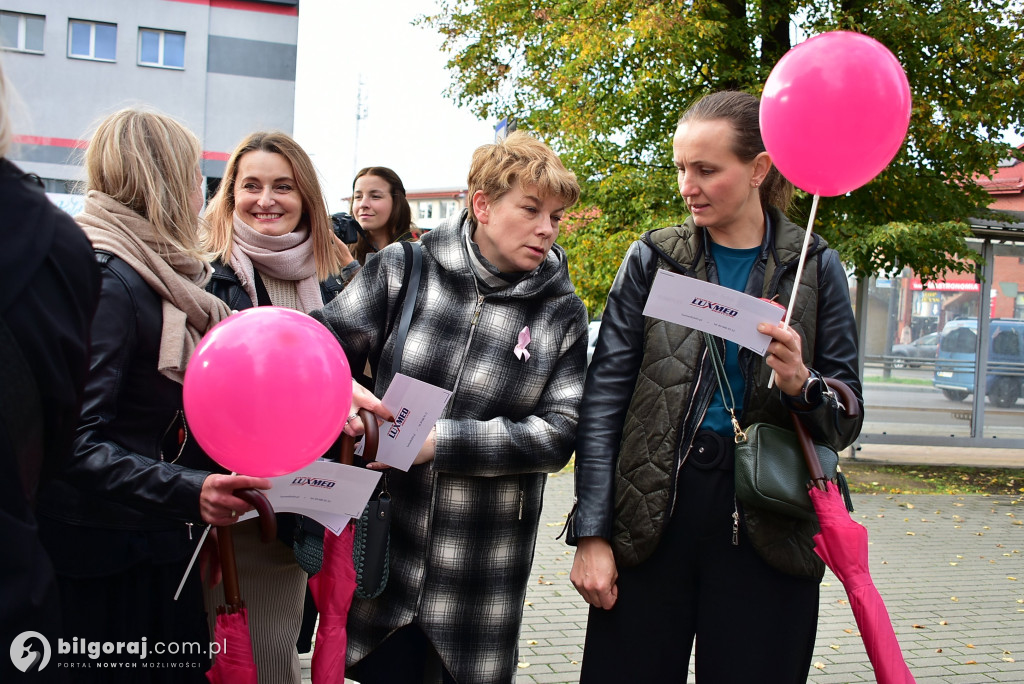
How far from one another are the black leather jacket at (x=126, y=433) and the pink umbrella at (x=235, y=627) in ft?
0.47

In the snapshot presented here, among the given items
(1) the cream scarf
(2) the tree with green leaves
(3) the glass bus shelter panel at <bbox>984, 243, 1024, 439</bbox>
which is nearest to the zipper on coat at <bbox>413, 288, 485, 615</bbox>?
(1) the cream scarf

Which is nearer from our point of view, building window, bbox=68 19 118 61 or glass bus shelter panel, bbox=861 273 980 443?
glass bus shelter panel, bbox=861 273 980 443

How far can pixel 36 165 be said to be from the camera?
74.4 feet

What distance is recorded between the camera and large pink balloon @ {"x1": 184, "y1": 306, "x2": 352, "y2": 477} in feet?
6.06

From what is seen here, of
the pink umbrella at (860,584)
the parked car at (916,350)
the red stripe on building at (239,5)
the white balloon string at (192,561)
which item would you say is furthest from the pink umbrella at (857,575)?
the red stripe on building at (239,5)

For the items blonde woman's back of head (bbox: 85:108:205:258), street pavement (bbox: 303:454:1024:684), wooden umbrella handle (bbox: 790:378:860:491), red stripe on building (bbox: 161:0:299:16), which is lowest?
street pavement (bbox: 303:454:1024:684)

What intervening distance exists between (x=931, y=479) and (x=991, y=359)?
7.45ft

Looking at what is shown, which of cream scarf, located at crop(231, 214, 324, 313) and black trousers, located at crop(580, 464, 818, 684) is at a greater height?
cream scarf, located at crop(231, 214, 324, 313)

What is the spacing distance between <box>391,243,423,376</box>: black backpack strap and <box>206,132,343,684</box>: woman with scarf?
0.70 meters

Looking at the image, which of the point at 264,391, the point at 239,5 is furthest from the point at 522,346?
the point at 239,5

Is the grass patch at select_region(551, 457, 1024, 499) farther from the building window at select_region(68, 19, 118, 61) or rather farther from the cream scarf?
the building window at select_region(68, 19, 118, 61)

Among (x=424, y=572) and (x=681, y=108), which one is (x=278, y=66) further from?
(x=424, y=572)

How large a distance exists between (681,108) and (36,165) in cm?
1925

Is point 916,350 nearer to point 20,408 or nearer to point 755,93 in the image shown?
point 755,93
